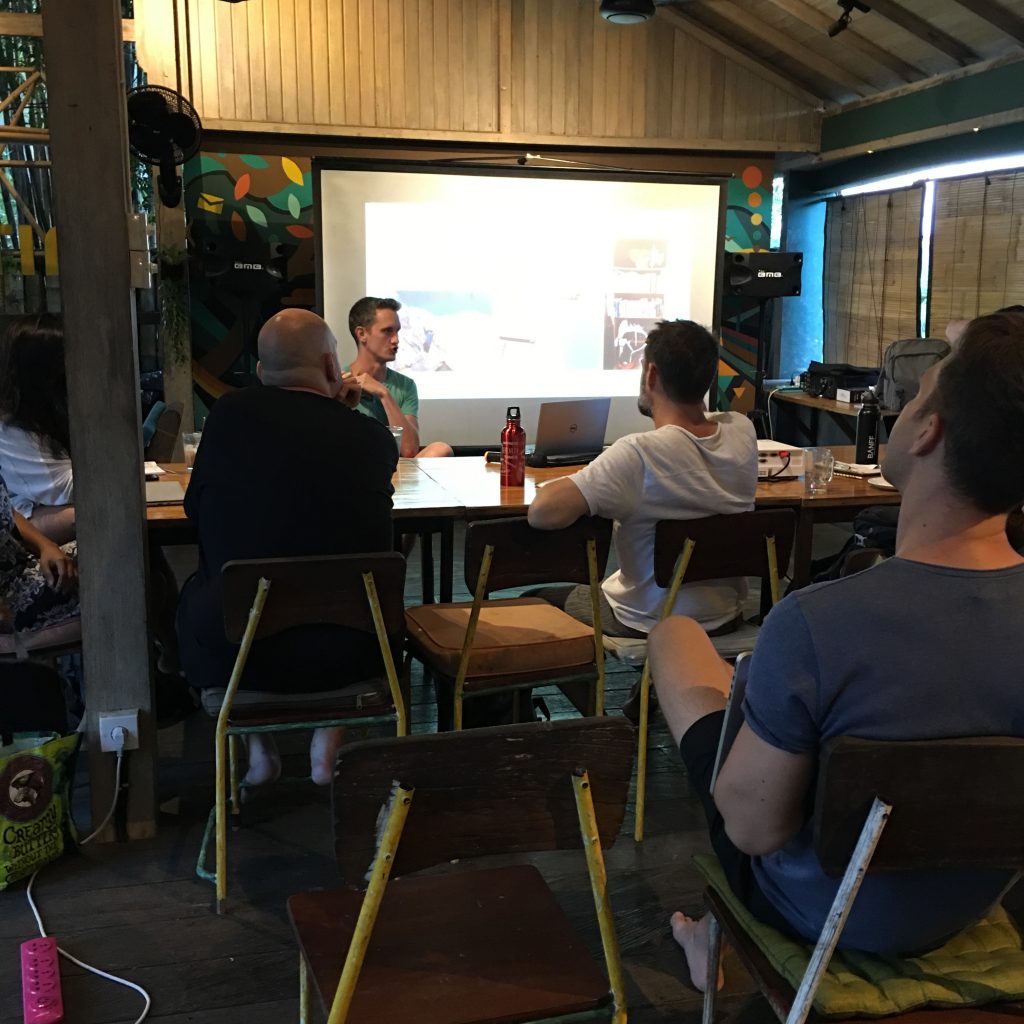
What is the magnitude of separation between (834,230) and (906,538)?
295 inches

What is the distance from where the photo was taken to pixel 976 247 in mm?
6445

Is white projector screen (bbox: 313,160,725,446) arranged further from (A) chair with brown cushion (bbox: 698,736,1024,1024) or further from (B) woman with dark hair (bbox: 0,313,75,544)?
(A) chair with brown cushion (bbox: 698,736,1024,1024)

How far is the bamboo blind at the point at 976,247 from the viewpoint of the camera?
6137mm

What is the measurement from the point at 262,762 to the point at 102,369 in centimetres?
107

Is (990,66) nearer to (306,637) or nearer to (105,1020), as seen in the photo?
(306,637)

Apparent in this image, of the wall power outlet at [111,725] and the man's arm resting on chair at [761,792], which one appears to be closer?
the man's arm resting on chair at [761,792]

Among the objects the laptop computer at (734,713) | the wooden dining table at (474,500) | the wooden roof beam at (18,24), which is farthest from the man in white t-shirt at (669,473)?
the wooden roof beam at (18,24)

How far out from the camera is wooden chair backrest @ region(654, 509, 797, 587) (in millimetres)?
2301

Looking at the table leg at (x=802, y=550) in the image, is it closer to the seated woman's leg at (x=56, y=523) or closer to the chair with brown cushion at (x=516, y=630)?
the chair with brown cushion at (x=516, y=630)

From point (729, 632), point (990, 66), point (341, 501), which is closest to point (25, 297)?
point (341, 501)

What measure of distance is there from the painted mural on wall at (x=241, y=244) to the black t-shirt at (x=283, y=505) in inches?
169

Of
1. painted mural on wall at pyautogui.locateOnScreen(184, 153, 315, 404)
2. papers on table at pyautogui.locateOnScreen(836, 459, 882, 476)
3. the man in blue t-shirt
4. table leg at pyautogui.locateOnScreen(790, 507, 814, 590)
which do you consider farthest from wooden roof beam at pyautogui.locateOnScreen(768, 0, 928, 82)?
the man in blue t-shirt

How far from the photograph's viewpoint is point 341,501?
222cm

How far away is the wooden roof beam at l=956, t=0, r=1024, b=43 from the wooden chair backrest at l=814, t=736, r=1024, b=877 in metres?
5.54
